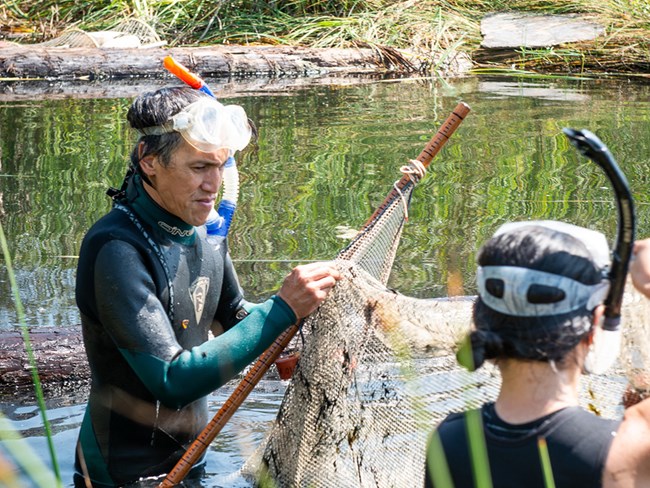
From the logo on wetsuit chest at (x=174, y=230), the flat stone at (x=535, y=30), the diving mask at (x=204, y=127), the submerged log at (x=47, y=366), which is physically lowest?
the submerged log at (x=47, y=366)

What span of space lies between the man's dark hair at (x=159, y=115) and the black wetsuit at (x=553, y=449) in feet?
4.42

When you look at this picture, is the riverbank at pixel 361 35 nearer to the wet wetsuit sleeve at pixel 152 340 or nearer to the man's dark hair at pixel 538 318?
the wet wetsuit sleeve at pixel 152 340

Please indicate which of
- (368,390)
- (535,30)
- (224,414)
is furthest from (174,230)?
(535,30)

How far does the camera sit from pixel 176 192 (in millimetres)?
2967

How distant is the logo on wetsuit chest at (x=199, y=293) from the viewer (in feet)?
10.1

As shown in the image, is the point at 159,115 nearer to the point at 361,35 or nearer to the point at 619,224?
the point at 619,224

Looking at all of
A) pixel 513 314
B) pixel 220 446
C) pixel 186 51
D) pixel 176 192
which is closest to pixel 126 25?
pixel 186 51

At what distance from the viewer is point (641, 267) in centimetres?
209

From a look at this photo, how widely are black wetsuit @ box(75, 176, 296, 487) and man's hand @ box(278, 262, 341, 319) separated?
29 mm

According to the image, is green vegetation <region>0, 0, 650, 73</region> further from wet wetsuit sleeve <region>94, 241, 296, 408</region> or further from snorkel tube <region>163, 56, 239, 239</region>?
wet wetsuit sleeve <region>94, 241, 296, 408</region>

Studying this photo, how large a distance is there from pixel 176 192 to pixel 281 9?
11.6m

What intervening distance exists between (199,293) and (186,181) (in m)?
0.34

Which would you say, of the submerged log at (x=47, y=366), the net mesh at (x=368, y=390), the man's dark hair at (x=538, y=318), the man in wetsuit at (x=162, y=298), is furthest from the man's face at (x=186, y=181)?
the submerged log at (x=47, y=366)

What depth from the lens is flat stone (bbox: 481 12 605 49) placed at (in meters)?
12.7
